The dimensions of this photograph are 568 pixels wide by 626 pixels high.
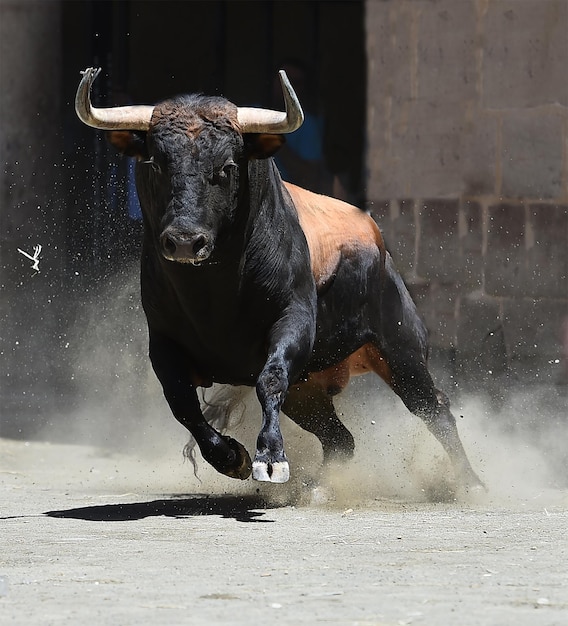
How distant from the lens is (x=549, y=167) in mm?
9406

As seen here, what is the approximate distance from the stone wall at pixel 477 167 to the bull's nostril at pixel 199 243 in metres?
3.64

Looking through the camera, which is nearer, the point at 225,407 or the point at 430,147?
the point at 225,407

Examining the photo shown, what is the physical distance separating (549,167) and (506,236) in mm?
500

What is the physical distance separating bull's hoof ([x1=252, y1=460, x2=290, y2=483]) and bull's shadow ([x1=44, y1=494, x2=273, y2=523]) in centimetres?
22

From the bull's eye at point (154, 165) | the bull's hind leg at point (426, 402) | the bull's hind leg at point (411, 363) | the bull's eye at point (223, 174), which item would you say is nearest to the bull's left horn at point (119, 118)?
the bull's eye at point (154, 165)

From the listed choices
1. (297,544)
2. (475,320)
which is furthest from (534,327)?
(297,544)

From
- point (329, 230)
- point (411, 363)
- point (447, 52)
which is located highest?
point (447, 52)

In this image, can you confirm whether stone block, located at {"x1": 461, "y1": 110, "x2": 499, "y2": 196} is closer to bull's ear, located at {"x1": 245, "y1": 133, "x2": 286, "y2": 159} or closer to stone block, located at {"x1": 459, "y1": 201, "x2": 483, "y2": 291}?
stone block, located at {"x1": 459, "y1": 201, "x2": 483, "y2": 291}

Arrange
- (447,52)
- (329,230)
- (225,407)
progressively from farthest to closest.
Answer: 1. (447,52)
2. (225,407)
3. (329,230)

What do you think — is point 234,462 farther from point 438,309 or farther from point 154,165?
point 438,309

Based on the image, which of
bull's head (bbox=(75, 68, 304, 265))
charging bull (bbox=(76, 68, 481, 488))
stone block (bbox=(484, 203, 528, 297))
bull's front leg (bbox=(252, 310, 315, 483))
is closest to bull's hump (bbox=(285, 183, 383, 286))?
charging bull (bbox=(76, 68, 481, 488))

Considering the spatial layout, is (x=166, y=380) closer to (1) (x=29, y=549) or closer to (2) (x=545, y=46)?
(1) (x=29, y=549)

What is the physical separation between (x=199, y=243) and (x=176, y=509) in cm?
122

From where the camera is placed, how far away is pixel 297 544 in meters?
5.53
